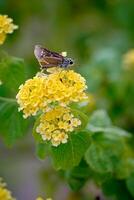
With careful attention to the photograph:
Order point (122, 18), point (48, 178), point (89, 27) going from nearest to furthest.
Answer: point (48, 178) → point (122, 18) → point (89, 27)

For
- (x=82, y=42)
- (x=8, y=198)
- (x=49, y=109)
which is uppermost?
(x=82, y=42)

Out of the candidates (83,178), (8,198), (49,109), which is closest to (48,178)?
(83,178)

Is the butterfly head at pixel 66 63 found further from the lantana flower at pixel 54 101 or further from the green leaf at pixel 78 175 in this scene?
the green leaf at pixel 78 175

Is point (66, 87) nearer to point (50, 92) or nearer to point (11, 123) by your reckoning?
point (50, 92)

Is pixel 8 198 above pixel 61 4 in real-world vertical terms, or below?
below

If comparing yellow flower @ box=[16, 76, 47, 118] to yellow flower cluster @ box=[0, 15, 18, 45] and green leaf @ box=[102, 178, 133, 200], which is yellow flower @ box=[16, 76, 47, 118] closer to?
yellow flower cluster @ box=[0, 15, 18, 45]

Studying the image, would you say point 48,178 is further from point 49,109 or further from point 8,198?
point 49,109

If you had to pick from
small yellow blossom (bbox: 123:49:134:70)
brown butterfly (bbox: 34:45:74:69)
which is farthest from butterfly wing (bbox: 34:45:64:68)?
small yellow blossom (bbox: 123:49:134:70)

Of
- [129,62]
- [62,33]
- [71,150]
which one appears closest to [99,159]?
[71,150]
